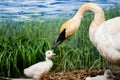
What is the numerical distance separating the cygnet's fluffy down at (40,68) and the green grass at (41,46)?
0.09m

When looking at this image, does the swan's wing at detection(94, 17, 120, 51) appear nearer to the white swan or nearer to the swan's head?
the white swan

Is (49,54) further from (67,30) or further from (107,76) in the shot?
(107,76)

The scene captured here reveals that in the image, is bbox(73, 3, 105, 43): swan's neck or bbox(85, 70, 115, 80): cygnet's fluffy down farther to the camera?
bbox(73, 3, 105, 43): swan's neck

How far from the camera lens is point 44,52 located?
3.30 m

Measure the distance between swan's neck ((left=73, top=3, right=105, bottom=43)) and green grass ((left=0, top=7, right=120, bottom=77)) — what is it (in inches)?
2.5

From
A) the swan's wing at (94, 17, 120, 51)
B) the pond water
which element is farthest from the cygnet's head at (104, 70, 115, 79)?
the pond water

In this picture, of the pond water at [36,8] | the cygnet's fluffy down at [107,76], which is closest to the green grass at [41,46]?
the pond water at [36,8]

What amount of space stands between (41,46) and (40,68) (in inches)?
7.4

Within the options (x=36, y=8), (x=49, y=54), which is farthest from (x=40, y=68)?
(x=36, y=8)

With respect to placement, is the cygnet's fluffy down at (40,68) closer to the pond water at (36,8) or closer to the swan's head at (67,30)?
the swan's head at (67,30)

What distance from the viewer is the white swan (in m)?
2.98

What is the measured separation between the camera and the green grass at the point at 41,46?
3.28 meters

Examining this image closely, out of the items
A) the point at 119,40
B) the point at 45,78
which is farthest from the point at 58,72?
the point at 119,40

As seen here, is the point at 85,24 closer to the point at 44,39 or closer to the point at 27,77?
the point at 44,39
